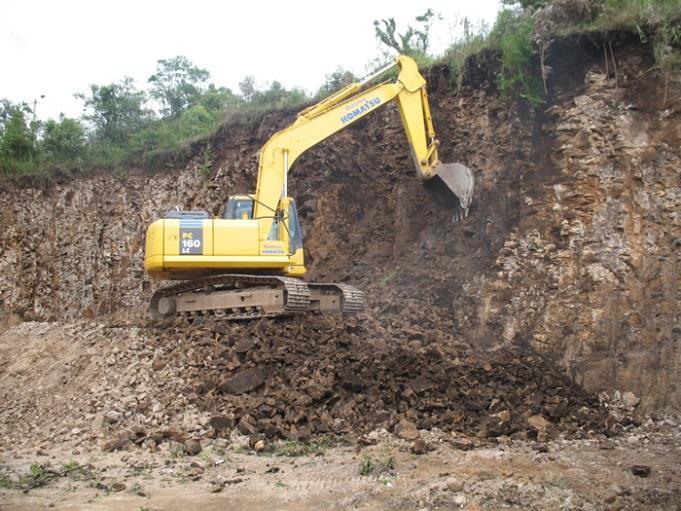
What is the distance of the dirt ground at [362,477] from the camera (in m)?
6.17

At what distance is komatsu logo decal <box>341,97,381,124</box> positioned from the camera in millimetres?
13047

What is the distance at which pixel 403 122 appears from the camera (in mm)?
13281

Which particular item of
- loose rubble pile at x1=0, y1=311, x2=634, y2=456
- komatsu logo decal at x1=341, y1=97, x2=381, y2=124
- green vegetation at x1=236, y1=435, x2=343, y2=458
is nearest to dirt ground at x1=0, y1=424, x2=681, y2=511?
green vegetation at x1=236, y1=435, x2=343, y2=458

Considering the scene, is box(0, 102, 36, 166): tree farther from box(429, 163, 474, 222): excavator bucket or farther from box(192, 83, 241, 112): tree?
box(429, 163, 474, 222): excavator bucket

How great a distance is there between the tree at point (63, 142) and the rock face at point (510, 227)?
3130 mm

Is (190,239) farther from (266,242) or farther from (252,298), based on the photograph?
(252,298)

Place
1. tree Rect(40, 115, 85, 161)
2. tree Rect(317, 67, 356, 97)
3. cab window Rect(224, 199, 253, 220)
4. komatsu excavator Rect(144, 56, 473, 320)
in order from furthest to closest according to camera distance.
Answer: tree Rect(40, 115, 85, 161)
tree Rect(317, 67, 356, 97)
cab window Rect(224, 199, 253, 220)
komatsu excavator Rect(144, 56, 473, 320)

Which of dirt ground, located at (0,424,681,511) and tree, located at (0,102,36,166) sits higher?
tree, located at (0,102,36,166)

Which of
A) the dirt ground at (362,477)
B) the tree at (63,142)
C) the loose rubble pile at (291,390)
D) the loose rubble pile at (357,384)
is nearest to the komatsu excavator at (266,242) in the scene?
the loose rubble pile at (291,390)

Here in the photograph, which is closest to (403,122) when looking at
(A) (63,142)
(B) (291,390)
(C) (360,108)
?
(C) (360,108)

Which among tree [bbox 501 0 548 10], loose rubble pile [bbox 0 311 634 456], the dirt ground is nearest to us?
the dirt ground

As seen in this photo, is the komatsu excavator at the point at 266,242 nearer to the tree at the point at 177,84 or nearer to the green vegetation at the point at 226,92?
the green vegetation at the point at 226,92

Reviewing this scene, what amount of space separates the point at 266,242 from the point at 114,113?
430 inches

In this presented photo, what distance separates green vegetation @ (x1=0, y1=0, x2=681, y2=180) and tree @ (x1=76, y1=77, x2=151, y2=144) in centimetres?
3
